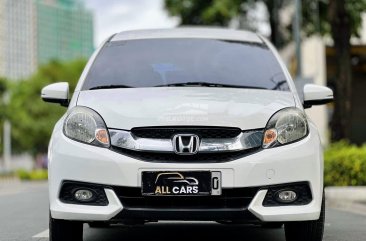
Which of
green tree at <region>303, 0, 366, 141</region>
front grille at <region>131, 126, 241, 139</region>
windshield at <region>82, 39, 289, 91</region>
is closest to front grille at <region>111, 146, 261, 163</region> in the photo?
front grille at <region>131, 126, 241, 139</region>

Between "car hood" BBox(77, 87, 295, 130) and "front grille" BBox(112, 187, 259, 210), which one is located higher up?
"car hood" BBox(77, 87, 295, 130)

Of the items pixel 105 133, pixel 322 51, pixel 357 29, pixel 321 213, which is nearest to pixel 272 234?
pixel 321 213

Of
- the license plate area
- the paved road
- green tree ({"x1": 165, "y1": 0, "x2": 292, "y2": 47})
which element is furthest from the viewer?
green tree ({"x1": 165, "y1": 0, "x2": 292, "y2": 47})

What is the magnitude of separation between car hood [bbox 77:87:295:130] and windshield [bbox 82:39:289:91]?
24 centimetres

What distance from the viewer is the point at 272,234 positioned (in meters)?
6.78

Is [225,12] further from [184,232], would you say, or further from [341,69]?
[184,232]

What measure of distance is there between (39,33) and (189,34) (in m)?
147

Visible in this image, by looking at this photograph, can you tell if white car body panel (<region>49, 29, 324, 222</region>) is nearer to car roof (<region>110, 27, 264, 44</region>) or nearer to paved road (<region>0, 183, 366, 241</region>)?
car roof (<region>110, 27, 264, 44</region>)

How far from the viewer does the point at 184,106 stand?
501 centimetres

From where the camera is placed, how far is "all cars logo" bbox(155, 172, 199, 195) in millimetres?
4750

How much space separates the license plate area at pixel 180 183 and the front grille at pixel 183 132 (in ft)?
0.79

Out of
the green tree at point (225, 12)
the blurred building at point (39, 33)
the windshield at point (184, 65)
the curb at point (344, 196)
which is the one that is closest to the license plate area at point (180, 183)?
the windshield at point (184, 65)

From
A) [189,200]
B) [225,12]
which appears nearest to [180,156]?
[189,200]

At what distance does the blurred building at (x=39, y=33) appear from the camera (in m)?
127
